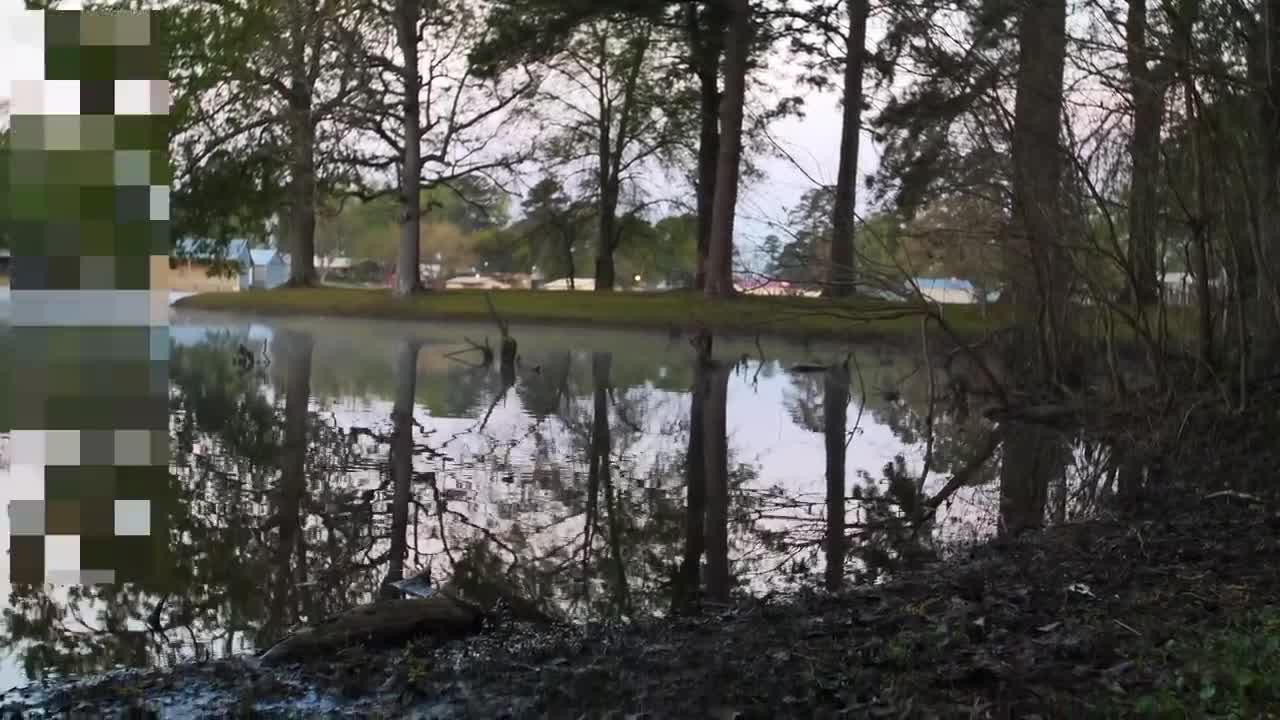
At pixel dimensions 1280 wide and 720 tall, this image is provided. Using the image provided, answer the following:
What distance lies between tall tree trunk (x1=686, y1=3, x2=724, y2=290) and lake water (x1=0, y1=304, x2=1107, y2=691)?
12.6m

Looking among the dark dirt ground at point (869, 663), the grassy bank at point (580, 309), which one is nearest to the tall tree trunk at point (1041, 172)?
the dark dirt ground at point (869, 663)

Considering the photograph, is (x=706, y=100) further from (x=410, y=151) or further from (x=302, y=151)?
(x=302, y=151)

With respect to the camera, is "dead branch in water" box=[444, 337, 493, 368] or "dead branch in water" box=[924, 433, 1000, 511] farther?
"dead branch in water" box=[444, 337, 493, 368]

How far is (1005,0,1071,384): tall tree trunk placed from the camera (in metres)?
11.3

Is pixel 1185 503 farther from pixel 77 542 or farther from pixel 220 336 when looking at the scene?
pixel 220 336

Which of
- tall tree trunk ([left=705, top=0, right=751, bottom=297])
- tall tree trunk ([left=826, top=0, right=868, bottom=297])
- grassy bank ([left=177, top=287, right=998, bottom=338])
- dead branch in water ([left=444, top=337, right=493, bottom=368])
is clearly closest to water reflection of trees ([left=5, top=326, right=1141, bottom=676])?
tall tree trunk ([left=826, top=0, right=868, bottom=297])

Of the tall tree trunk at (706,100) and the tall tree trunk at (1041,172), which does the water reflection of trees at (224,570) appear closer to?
the tall tree trunk at (1041,172)

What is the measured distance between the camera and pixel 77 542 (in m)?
6.92

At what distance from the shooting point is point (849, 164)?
30688 mm

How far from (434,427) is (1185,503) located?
311 inches

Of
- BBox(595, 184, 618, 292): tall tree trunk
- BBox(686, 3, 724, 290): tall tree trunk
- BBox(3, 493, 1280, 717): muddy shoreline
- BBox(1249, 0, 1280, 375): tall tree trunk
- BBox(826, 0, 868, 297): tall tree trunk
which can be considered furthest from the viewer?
BBox(595, 184, 618, 292): tall tree trunk

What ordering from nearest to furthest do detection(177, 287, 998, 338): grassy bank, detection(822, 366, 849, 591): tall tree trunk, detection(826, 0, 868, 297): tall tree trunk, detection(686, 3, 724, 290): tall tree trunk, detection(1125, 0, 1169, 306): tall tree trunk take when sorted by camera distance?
1. detection(822, 366, 849, 591): tall tree trunk
2. detection(1125, 0, 1169, 306): tall tree trunk
3. detection(826, 0, 868, 297): tall tree trunk
4. detection(177, 287, 998, 338): grassy bank
5. detection(686, 3, 724, 290): tall tree trunk

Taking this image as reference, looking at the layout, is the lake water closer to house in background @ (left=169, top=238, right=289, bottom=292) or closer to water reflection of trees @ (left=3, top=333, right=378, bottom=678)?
water reflection of trees @ (left=3, top=333, right=378, bottom=678)

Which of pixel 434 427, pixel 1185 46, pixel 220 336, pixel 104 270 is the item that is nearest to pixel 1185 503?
pixel 1185 46
